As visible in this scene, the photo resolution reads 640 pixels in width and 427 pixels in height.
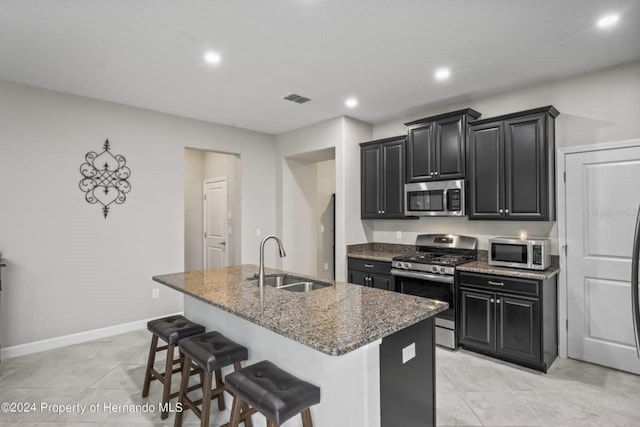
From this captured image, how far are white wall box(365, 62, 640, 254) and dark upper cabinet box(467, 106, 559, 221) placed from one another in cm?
19

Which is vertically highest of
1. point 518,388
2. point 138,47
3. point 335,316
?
point 138,47

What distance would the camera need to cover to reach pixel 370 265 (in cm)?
436

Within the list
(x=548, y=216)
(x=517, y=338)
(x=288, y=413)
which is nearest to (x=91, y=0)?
(x=288, y=413)

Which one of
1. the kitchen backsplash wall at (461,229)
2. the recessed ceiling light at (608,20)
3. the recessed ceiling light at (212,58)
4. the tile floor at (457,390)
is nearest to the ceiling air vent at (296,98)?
the recessed ceiling light at (212,58)

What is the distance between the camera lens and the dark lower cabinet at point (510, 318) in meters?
2.99

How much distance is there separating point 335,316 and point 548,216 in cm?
262

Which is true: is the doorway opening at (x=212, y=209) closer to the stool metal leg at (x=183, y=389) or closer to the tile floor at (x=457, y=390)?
the tile floor at (x=457, y=390)

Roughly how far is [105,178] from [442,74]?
404cm

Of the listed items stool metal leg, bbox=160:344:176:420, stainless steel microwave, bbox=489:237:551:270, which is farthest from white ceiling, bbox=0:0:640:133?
stool metal leg, bbox=160:344:176:420

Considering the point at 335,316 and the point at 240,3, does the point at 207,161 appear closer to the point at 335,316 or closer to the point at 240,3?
the point at 240,3

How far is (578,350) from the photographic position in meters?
3.24

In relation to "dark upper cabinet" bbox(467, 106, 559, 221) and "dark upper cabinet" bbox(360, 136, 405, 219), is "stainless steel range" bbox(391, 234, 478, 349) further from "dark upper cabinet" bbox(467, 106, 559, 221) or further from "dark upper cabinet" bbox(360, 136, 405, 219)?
"dark upper cabinet" bbox(360, 136, 405, 219)

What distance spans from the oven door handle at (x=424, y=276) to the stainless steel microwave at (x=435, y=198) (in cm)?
76

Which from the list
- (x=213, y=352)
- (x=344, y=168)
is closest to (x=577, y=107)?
(x=344, y=168)
